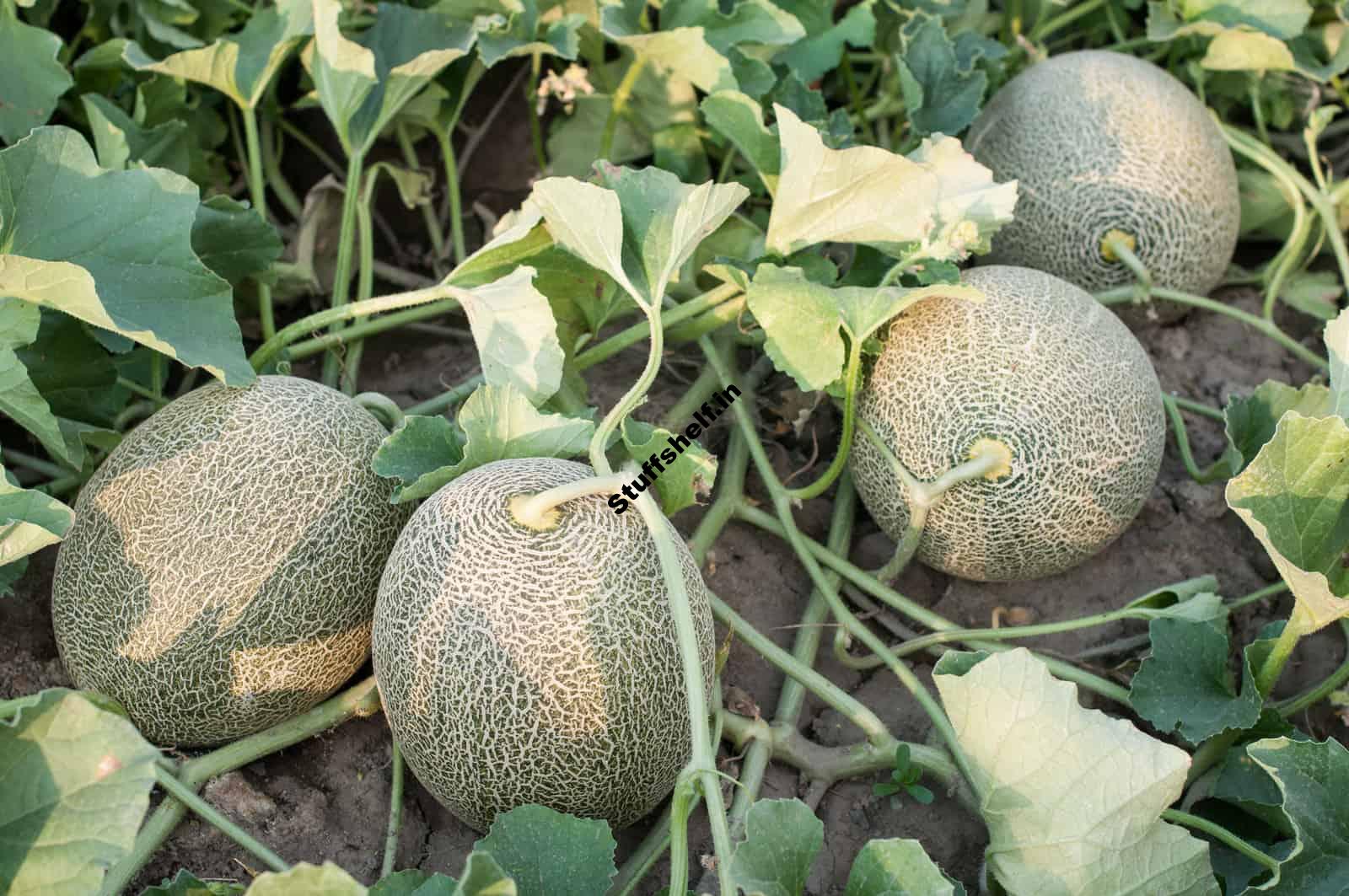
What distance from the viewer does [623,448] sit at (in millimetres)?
2098

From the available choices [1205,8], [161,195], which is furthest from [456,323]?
[1205,8]

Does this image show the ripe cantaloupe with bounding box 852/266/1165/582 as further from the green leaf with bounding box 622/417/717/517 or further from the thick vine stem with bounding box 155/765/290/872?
the thick vine stem with bounding box 155/765/290/872

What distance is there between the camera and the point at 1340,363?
73.3 inches

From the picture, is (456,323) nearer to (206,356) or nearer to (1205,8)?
(206,356)

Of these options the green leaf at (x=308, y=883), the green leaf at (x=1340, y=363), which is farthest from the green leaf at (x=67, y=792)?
the green leaf at (x=1340, y=363)

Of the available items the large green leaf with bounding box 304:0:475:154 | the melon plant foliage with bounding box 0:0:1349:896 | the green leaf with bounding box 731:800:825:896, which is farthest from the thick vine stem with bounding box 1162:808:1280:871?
the large green leaf with bounding box 304:0:475:154

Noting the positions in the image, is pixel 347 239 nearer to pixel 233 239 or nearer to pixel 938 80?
pixel 233 239

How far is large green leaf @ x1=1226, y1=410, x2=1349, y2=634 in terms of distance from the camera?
167cm

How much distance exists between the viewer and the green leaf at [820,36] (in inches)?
98.7

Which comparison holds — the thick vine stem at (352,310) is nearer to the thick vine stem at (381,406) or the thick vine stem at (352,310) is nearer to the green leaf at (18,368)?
the thick vine stem at (381,406)

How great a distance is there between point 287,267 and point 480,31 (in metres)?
0.59

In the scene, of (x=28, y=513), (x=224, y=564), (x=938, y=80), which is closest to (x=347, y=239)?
(x=224, y=564)

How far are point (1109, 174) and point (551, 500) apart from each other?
144cm

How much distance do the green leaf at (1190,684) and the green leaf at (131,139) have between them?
173 cm
